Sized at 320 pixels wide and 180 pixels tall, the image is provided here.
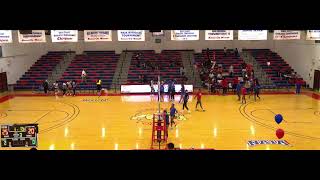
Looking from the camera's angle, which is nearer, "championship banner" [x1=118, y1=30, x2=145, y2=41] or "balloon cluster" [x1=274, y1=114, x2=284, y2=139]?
"balloon cluster" [x1=274, y1=114, x2=284, y2=139]

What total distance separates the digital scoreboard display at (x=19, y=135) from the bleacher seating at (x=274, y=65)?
20749 mm

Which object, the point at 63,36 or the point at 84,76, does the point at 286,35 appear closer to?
the point at 63,36

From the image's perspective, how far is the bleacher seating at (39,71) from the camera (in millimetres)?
26750

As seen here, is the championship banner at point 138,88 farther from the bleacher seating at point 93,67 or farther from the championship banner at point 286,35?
the championship banner at point 286,35

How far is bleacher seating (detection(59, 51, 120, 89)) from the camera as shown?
89.3 feet

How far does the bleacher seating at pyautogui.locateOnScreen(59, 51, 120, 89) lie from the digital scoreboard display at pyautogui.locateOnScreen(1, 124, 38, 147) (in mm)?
16468

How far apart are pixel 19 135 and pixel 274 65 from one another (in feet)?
78.6

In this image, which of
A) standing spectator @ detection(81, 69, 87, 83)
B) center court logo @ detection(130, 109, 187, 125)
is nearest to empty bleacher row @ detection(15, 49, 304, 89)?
standing spectator @ detection(81, 69, 87, 83)

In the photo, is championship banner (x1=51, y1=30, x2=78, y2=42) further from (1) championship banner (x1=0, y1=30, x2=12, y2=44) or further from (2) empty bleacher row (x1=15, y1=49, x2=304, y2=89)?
(2) empty bleacher row (x1=15, y1=49, x2=304, y2=89)

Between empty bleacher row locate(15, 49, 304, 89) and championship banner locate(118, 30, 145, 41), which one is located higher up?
championship banner locate(118, 30, 145, 41)
